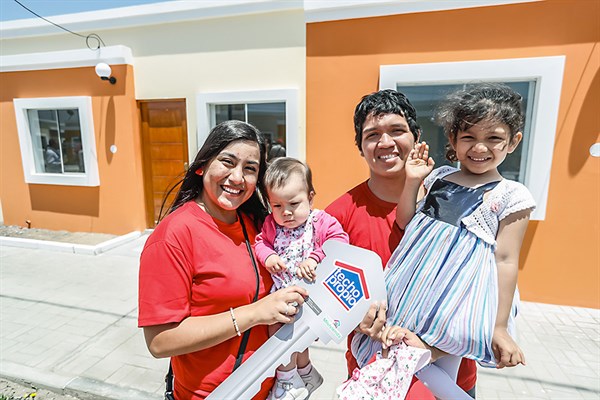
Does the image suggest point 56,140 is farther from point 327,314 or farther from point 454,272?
point 454,272

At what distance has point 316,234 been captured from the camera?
4.68ft

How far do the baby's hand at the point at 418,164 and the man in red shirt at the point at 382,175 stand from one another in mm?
36

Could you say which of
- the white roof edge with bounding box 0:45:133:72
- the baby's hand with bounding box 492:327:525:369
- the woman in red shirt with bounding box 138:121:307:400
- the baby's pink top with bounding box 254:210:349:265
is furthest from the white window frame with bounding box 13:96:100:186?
the baby's hand with bounding box 492:327:525:369

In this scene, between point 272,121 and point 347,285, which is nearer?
point 347,285

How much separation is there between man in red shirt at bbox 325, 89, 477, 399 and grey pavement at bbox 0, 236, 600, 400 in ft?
5.67

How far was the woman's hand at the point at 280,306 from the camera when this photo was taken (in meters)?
1.07

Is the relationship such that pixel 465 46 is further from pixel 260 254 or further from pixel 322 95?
pixel 260 254

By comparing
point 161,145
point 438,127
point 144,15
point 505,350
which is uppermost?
point 144,15

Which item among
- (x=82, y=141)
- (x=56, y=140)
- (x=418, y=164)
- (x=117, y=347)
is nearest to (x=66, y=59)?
(x=82, y=141)

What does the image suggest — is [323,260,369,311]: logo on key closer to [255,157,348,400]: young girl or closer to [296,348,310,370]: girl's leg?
[255,157,348,400]: young girl

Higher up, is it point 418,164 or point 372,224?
point 418,164

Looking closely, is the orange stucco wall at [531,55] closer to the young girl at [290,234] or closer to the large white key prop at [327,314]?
the young girl at [290,234]

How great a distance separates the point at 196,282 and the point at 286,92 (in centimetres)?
413

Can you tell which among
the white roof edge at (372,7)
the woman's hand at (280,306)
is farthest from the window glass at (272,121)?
the woman's hand at (280,306)
